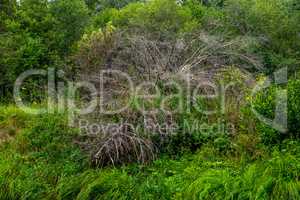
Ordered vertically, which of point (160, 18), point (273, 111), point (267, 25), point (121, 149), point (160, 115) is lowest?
point (121, 149)

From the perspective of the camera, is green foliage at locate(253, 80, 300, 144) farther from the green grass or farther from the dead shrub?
the dead shrub

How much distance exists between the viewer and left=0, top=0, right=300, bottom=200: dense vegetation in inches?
293

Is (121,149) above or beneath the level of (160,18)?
beneath

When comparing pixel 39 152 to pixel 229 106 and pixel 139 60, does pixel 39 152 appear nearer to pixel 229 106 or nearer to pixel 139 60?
pixel 139 60

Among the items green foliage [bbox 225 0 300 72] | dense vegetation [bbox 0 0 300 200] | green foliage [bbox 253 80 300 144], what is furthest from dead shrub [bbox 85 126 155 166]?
green foliage [bbox 225 0 300 72]

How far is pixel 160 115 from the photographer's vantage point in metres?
8.93

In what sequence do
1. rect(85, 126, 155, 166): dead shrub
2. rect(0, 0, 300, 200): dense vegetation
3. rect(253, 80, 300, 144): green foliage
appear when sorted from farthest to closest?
rect(85, 126, 155, 166): dead shrub
rect(253, 80, 300, 144): green foliage
rect(0, 0, 300, 200): dense vegetation

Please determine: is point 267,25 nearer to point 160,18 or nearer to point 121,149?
point 160,18

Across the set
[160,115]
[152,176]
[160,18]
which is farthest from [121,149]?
[160,18]

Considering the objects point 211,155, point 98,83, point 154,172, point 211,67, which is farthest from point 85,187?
point 211,67

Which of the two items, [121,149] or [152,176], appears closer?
[152,176]

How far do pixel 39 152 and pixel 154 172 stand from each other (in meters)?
2.52

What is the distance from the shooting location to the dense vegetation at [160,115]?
7.45 metres

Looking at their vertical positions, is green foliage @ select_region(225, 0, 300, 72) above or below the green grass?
above
